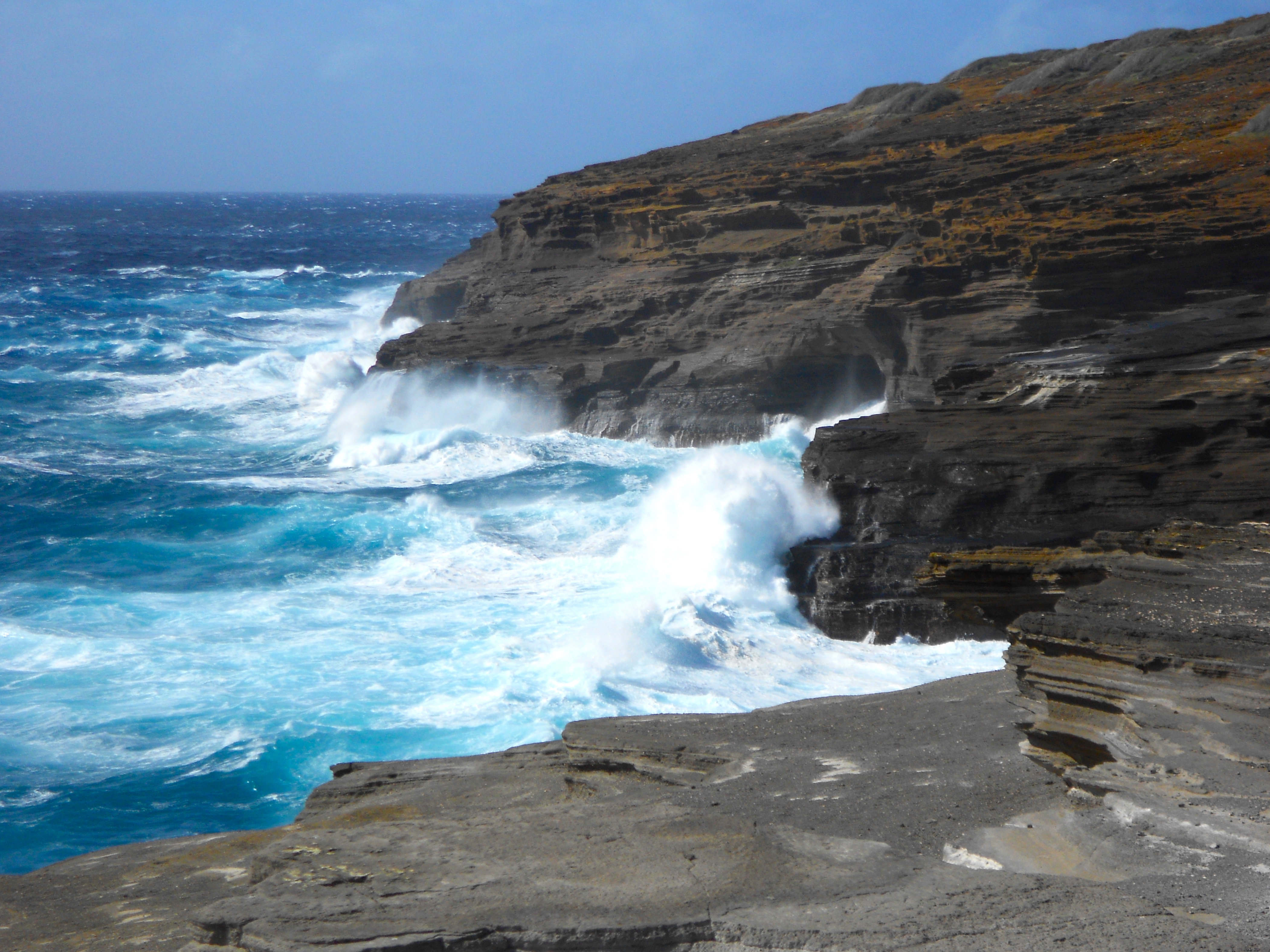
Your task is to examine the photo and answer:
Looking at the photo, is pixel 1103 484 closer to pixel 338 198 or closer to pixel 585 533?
pixel 585 533

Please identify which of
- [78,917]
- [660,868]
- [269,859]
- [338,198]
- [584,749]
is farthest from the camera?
[338,198]

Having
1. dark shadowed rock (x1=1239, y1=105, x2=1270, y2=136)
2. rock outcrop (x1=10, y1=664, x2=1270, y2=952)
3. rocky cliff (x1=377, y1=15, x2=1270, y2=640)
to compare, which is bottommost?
rock outcrop (x1=10, y1=664, x2=1270, y2=952)

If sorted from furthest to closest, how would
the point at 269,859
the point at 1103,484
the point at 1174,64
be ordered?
the point at 1174,64 < the point at 1103,484 < the point at 269,859

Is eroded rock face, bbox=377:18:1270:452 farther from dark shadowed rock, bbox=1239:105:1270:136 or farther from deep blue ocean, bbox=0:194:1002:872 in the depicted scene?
deep blue ocean, bbox=0:194:1002:872

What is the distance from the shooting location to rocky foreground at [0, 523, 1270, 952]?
364 centimetres

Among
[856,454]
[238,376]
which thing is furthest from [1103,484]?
[238,376]

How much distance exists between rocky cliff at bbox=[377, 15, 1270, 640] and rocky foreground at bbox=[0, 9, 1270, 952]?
71 millimetres

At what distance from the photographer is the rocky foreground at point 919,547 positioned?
3.88 m

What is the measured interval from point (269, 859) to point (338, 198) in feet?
688

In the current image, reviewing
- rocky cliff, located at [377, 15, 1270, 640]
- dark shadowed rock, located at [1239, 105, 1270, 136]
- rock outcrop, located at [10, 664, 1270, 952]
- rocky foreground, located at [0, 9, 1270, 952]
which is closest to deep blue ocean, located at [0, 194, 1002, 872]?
rocky cliff, located at [377, 15, 1270, 640]

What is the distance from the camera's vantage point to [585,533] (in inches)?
674

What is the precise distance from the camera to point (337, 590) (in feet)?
47.0

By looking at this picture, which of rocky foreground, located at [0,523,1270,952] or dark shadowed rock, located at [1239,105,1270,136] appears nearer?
rocky foreground, located at [0,523,1270,952]

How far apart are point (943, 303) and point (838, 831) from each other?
1617 centimetres
